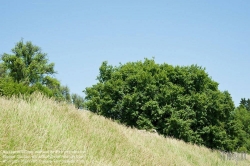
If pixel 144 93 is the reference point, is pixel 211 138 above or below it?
below

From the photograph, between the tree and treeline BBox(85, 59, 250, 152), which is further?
the tree

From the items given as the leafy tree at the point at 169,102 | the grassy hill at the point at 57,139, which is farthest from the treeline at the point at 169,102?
the grassy hill at the point at 57,139

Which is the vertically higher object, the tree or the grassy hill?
the tree

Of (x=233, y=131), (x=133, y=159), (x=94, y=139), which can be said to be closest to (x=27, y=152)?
(x=94, y=139)

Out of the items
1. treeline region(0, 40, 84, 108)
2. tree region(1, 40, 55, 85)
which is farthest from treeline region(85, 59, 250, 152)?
tree region(1, 40, 55, 85)

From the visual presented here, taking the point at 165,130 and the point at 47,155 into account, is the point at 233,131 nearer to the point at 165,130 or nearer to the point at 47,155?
the point at 165,130

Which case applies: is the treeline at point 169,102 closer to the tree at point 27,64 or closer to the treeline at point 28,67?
the treeline at point 28,67

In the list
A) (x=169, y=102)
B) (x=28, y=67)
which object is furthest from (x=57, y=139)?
(x=28, y=67)

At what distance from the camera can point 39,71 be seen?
45031mm

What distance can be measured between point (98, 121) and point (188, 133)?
22555 mm

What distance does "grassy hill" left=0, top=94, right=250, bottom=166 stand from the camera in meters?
5.06

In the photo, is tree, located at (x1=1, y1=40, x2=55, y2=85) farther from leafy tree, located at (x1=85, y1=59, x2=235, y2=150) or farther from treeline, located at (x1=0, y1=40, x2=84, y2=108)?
leafy tree, located at (x1=85, y1=59, x2=235, y2=150)

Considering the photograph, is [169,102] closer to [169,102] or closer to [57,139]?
[169,102]

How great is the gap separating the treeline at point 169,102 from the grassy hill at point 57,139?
73.1ft
